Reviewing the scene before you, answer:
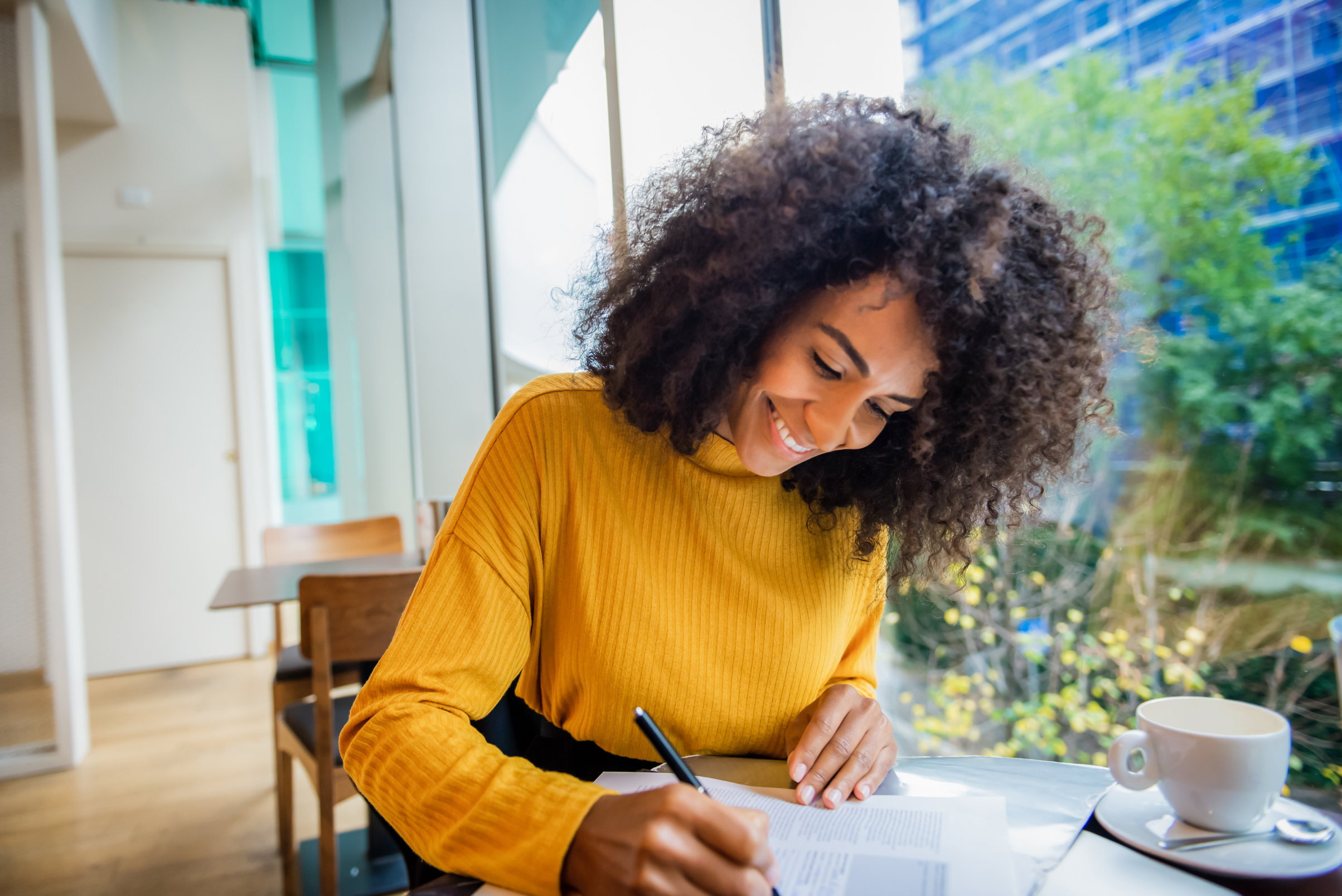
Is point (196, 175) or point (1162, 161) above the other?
point (196, 175)

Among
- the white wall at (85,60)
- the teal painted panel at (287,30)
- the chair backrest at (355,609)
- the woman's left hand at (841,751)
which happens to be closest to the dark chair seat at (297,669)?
the chair backrest at (355,609)

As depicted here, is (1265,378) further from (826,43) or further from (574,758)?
(574,758)

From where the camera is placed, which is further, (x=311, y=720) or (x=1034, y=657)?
(x=311, y=720)

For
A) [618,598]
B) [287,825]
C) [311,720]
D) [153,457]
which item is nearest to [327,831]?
[311,720]

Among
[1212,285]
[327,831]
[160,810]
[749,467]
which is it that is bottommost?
[160,810]

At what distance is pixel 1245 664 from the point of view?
1.24 meters

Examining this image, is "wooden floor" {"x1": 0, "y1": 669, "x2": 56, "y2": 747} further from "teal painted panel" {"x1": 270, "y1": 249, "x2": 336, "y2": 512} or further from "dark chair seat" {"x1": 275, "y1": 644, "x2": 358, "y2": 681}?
"teal painted panel" {"x1": 270, "y1": 249, "x2": 336, "y2": 512}

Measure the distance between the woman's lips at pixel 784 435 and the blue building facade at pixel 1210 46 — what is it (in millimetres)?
830

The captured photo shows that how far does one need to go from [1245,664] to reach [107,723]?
404 cm

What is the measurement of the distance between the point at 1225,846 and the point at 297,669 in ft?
7.00

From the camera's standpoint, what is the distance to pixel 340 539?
276 cm

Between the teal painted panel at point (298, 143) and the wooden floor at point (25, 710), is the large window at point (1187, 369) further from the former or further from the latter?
the teal painted panel at point (298, 143)

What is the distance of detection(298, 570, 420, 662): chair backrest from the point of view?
1540mm

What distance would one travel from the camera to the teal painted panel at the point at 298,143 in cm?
466
